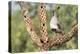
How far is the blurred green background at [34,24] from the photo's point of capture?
1.74 meters

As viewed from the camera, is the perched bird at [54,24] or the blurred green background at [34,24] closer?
the blurred green background at [34,24]

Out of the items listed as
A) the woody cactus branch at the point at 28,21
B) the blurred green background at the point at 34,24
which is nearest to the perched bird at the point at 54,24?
the blurred green background at the point at 34,24

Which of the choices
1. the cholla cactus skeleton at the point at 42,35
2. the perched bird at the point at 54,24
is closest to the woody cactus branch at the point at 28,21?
the cholla cactus skeleton at the point at 42,35

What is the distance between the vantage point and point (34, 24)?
1.82 metres

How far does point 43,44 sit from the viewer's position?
1.86 meters

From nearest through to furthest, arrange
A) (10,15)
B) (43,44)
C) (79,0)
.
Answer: (10,15), (43,44), (79,0)

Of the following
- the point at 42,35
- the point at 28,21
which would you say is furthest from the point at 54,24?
the point at 28,21

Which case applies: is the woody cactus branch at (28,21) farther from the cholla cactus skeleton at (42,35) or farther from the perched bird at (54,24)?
the perched bird at (54,24)

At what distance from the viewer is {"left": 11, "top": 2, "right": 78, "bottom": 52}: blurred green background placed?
68.7 inches

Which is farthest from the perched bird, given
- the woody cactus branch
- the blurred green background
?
the woody cactus branch

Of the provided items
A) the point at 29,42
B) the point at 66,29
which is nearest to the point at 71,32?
the point at 66,29

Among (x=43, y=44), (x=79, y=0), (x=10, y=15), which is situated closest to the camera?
(x=10, y=15)

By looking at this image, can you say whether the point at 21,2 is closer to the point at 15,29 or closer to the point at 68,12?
the point at 15,29

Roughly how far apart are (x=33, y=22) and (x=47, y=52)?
373 mm
